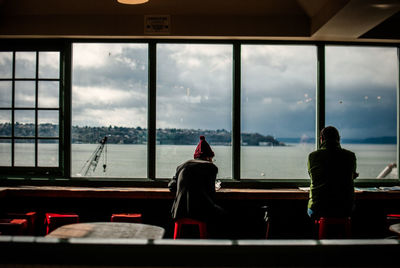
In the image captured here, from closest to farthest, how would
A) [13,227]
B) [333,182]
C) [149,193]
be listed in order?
[333,182]
[13,227]
[149,193]

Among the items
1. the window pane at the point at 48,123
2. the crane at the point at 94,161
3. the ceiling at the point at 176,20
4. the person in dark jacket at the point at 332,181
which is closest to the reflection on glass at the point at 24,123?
the window pane at the point at 48,123

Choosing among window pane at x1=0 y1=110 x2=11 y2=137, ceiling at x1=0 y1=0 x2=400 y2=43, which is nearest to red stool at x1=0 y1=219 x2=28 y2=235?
window pane at x1=0 y1=110 x2=11 y2=137

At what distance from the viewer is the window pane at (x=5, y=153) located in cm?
479

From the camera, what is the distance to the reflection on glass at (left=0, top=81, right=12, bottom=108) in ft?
15.8

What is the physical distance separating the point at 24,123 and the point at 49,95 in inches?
18.9

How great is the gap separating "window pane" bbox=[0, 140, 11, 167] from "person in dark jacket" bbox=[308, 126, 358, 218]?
3713 millimetres

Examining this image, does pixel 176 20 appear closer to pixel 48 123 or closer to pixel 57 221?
pixel 48 123

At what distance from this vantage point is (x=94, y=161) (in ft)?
15.8

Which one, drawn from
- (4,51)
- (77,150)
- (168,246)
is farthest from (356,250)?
(4,51)

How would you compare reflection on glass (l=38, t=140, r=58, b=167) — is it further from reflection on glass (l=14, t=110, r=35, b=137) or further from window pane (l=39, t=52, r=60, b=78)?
window pane (l=39, t=52, r=60, b=78)

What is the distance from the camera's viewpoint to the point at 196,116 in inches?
192

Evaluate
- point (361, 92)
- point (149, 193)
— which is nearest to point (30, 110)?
point (149, 193)

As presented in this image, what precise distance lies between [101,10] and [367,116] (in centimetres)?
372

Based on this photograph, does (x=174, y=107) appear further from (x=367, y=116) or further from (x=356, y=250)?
(x=356, y=250)
